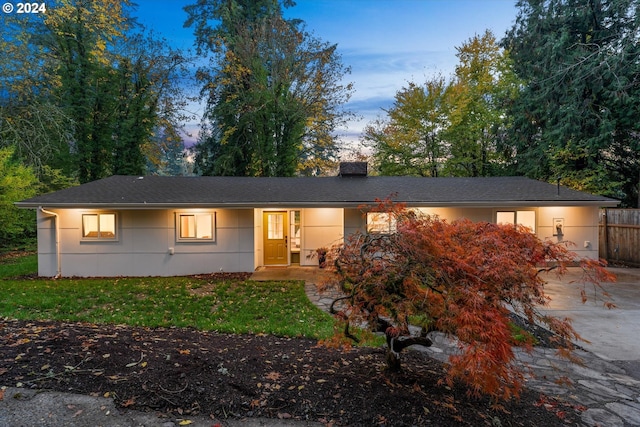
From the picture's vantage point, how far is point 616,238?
11.7 meters

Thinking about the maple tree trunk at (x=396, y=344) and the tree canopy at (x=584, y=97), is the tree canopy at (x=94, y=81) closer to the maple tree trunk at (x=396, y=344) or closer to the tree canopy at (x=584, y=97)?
the maple tree trunk at (x=396, y=344)

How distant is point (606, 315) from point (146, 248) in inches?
435

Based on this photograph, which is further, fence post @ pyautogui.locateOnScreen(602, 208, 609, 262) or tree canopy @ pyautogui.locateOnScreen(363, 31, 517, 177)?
tree canopy @ pyautogui.locateOnScreen(363, 31, 517, 177)

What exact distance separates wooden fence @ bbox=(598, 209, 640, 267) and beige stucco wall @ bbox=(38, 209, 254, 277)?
12.2 m

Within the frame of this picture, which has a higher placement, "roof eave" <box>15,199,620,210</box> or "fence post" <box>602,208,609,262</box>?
"roof eave" <box>15,199,620,210</box>

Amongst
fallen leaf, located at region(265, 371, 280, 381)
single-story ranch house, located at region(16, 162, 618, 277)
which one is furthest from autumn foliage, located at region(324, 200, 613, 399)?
single-story ranch house, located at region(16, 162, 618, 277)

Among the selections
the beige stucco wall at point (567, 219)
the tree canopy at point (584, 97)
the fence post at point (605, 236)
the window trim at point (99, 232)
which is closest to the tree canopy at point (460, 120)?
the tree canopy at point (584, 97)

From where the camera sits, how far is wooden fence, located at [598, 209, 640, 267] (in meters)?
11.2

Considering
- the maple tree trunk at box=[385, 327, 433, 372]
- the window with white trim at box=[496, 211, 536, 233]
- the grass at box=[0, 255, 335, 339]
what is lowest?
the grass at box=[0, 255, 335, 339]

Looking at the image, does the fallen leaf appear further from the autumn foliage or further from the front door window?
the front door window

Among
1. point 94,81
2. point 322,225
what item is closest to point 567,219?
point 322,225

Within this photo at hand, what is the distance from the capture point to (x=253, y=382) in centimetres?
339

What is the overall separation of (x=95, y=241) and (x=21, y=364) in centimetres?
736

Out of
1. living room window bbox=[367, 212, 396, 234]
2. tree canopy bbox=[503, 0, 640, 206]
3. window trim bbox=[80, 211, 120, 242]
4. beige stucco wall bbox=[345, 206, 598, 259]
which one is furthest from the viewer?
tree canopy bbox=[503, 0, 640, 206]
